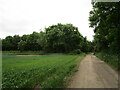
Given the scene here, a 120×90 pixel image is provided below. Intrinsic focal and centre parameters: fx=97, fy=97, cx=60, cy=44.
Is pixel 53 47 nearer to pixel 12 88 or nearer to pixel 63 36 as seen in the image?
pixel 63 36

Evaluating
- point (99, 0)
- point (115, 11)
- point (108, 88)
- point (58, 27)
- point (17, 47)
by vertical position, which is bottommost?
point (108, 88)

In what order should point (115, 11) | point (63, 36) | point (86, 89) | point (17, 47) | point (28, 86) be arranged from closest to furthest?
point (86, 89) → point (28, 86) → point (115, 11) → point (17, 47) → point (63, 36)

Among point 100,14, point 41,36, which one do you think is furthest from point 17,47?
point 100,14

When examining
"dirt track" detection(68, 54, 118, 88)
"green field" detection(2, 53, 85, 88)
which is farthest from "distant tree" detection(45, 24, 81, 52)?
"dirt track" detection(68, 54, 118, 88)

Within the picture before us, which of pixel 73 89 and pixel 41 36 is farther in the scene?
pixel 41 36

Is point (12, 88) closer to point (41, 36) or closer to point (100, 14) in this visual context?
point (100, 14)

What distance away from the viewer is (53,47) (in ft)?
152

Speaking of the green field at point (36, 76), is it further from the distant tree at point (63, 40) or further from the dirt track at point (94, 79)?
the distant tree at point (63, 40)

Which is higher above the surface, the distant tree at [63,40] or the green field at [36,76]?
the distant tree at [63,40]

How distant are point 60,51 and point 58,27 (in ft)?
43.1

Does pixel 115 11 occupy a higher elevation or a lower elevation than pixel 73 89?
higher

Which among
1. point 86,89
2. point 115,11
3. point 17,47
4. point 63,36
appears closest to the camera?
point 86,89

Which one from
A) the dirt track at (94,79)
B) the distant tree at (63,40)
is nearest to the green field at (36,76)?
the dirt track at (94,79)

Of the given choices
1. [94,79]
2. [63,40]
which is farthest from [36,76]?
[63,40]
